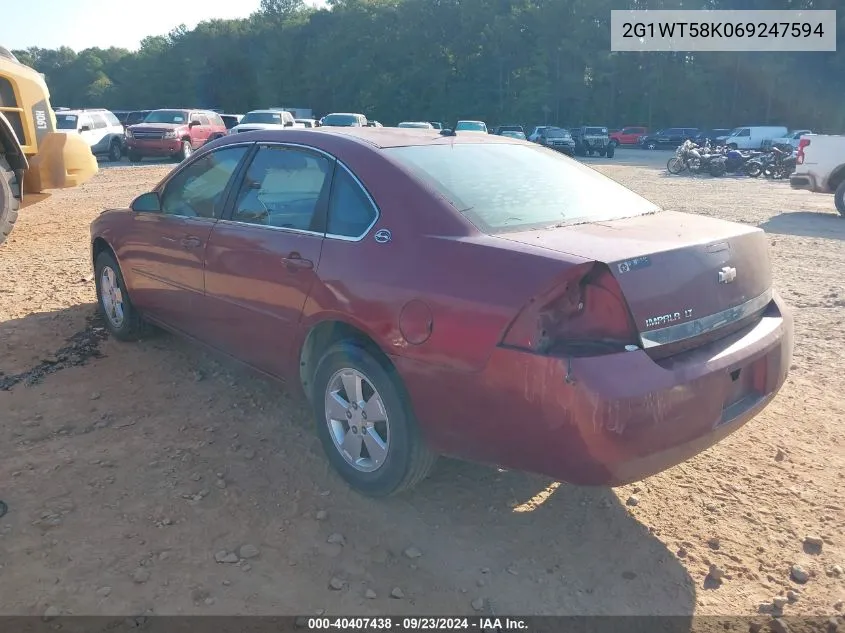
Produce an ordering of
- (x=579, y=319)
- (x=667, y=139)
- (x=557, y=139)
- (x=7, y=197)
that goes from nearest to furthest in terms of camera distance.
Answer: (x=579, y=319) → (x=7, y=197) → (x=557, y=139) → (x=667, y=139)

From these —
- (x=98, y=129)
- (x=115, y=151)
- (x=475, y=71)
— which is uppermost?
(x=475, y=71)

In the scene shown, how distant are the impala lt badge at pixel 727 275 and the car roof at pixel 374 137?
5.23ft

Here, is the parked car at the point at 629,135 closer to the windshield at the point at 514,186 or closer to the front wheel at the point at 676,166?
the front wheel at the point at 676,166

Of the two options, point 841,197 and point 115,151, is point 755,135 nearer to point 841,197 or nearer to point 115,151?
point 841,197

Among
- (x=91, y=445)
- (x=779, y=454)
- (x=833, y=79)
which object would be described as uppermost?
(x=833, y=79)

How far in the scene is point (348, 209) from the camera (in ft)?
11.0

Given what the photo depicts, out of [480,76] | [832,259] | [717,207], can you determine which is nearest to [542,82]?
A: [480,76]

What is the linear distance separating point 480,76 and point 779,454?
64.4 metres

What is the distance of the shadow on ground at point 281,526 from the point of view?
2688mm

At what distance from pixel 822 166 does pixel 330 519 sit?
13100 mm

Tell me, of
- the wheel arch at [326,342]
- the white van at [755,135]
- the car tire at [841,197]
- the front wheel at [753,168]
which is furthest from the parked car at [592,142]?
the wheel arch at [326,342]

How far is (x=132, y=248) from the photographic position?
16.2 ft

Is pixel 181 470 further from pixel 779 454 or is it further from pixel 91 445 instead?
pixel 779 454

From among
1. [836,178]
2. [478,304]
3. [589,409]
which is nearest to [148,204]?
[478,304]
